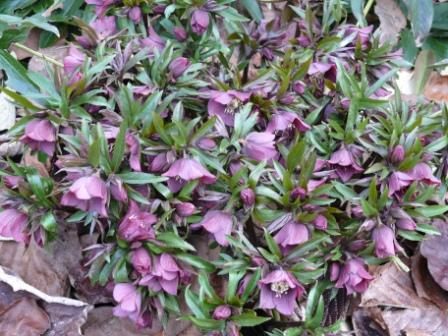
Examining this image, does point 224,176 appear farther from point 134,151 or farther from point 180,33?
point 180,33

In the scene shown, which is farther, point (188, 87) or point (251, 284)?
point (188, 87)

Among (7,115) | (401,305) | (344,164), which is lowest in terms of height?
(401,305)

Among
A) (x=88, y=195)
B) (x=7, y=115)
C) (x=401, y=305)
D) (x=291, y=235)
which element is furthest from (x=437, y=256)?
(x=7, y=115)

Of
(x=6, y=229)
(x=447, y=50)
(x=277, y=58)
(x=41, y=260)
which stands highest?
(x=277, y=58)

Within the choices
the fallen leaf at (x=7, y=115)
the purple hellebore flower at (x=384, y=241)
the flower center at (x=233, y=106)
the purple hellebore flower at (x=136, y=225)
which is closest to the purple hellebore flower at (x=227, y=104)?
the flower center at (x=233, y=106)

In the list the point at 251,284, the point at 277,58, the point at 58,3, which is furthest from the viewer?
the point at 58,3

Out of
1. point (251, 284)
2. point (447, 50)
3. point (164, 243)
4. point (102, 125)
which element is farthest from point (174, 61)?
point (447, 50)

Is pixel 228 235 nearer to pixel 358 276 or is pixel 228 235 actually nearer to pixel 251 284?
pixel 251 284

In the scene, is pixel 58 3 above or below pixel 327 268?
above
